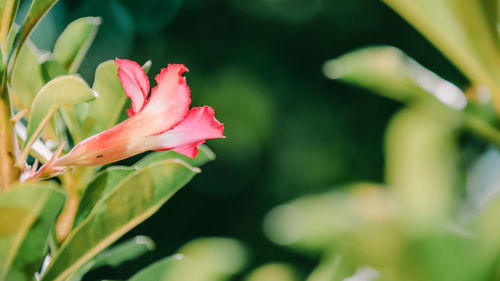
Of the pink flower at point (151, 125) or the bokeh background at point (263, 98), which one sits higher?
the bokeh background at point (263, 98)

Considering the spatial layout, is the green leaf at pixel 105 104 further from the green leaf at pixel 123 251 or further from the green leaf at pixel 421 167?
the green leaf at pixel 421 167

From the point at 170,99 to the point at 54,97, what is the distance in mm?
74

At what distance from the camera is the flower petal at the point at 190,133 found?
13.3 inches

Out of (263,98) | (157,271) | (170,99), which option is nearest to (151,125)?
(170,99)

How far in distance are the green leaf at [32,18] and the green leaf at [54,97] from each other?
0.04m

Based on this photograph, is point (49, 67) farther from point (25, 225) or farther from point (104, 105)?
point (25, 225)

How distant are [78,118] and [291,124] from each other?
6.60ft

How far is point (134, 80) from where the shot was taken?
0.33 meters

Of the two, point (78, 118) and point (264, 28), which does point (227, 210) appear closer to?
point (264, 28)

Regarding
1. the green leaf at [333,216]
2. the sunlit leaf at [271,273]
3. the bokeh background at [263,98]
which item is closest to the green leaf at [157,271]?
the sunlit leaf at [271,273]

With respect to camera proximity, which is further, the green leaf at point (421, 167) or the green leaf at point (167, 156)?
the green leaf at point (167, 156)

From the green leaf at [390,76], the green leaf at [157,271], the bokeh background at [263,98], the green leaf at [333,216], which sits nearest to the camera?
the green leaf at [333,216]

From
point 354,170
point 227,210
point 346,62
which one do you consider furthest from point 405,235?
point 227,210

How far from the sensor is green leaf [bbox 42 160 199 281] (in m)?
0.32
